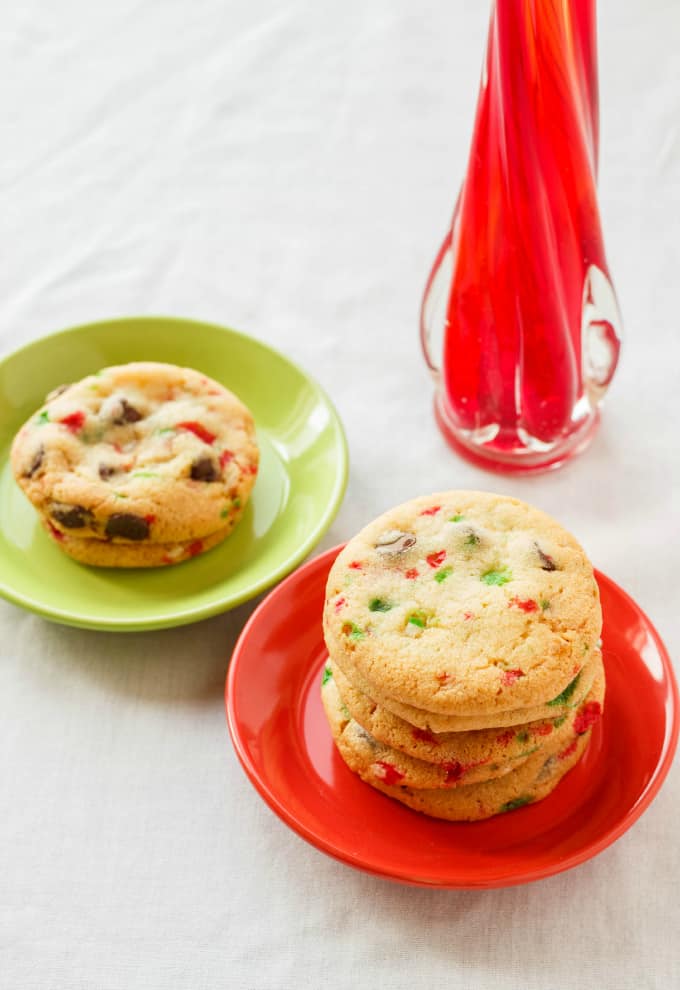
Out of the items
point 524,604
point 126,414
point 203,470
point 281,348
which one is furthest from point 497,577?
point 281,348

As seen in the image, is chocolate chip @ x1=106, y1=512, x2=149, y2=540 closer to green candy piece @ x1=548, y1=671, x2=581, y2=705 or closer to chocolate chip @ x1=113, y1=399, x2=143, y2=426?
chocolate chip @ x1=113, y1=399, x2=143, y2=426

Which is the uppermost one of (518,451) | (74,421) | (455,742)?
(74,421)

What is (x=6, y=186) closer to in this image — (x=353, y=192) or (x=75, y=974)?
(x=353, y=192)

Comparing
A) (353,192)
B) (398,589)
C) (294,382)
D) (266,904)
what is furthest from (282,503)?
(353,192)

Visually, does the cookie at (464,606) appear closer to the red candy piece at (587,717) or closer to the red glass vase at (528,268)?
the red candy piece at (587,717)

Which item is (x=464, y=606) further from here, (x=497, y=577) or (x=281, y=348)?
(x=281, y=348)

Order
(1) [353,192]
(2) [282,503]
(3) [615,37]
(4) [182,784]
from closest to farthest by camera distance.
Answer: (4) [182,784]
(2) [282,503]
(1) [353,192]
(3) [615,37]
